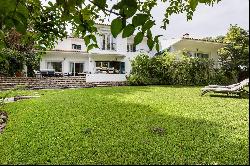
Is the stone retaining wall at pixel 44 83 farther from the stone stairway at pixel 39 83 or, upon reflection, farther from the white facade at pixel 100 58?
the white facade at pixel 100 58

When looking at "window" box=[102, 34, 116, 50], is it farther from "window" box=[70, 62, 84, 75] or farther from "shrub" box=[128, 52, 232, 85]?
"shrub" box=[128, 52, 232, 85]

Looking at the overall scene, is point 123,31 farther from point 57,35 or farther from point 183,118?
point 183,118

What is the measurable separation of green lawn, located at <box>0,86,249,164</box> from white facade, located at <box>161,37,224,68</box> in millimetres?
24216

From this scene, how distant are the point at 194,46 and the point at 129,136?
31.1 m

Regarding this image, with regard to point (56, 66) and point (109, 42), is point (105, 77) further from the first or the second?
point (56, 66)

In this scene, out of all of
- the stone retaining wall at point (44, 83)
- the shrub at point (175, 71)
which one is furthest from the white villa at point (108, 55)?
the shrub at point (175, 71)

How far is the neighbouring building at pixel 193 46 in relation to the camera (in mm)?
35156

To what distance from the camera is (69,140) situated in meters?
7.24

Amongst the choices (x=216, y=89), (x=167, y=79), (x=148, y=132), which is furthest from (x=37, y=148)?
(x=167, y=79)

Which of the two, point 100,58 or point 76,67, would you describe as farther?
point 76,67

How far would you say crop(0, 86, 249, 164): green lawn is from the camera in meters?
5.82

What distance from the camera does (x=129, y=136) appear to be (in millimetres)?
7285

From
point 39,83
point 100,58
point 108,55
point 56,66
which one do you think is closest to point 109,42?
point 108,55

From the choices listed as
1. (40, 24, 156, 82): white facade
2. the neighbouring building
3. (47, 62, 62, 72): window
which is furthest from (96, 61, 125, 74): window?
the neighbouring building
